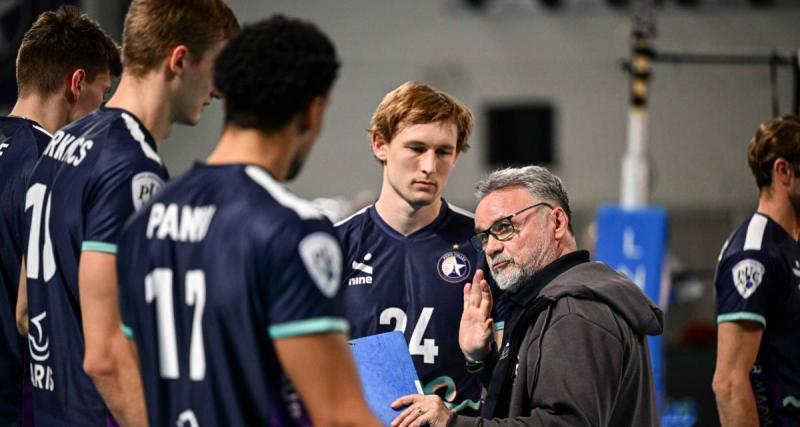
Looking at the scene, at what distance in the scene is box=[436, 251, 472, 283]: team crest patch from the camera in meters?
4.39

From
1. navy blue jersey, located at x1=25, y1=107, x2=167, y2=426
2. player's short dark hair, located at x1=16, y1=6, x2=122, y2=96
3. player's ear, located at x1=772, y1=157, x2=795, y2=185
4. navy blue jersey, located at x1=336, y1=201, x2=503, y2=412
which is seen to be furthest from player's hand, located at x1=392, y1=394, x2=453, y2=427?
player's ear, located at x1=772, y1=157, x2=795, y2=185

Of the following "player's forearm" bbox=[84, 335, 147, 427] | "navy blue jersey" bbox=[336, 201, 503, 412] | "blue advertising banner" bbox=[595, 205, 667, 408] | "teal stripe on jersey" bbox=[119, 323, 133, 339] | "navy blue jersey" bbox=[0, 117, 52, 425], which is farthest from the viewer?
"blue advertising banner" bbox=[595, 205, 667, 408]

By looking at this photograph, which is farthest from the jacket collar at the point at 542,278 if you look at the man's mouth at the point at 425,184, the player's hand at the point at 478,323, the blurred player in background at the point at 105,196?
the blurred player in background at the point at 105,196

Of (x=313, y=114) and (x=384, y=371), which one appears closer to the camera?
(x=313, y=114)

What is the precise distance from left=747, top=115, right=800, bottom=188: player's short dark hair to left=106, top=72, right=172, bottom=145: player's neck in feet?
9.23

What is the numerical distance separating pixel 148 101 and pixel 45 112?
3.27 ft

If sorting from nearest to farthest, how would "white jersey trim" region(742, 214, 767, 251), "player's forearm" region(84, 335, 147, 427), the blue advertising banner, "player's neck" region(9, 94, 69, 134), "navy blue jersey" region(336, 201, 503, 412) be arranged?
"player's forearm" region(84, 335, 147, 427) → "player's neck" region(9, 94, 69, 134) → "navy blue jersey" region(336, 201, 503, 412) → "white jersey trim" region(742, 214, 767, 251) → the blue advertising banner

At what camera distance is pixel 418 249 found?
4441 millimetres

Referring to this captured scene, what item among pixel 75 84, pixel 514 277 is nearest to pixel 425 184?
pixel 514 277

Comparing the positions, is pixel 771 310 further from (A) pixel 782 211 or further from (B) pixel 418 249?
(B) pixel 418 249

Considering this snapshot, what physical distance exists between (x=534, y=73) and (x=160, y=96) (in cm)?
1823

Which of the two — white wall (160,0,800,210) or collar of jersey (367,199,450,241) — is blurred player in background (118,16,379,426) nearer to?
collar of jersey (367,199,450,241)

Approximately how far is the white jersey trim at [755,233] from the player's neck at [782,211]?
0.07 meters

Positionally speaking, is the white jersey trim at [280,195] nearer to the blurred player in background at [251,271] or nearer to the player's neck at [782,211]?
the blurred player in background at [251,271]
